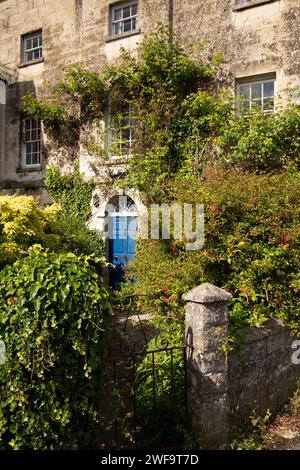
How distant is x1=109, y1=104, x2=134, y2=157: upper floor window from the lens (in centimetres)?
1097

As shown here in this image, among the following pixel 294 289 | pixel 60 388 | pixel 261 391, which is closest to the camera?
pixel 60 388

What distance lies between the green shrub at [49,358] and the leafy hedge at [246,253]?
2.16 metres

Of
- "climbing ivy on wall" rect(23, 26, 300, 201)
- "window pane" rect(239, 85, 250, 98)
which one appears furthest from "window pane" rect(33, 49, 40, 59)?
"window pane" rect(239, 85, 250, 98)

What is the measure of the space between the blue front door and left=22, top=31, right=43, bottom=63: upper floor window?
6.67 meters

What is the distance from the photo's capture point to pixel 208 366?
396cm

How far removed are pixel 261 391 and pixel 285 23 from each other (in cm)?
850

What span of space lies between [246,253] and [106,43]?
9.08 metres

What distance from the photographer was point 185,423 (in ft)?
13.1

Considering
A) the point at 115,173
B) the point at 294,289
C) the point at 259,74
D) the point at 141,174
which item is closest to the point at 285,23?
the point at 259,74

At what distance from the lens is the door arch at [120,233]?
36.4 ft

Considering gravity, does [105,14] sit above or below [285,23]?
above

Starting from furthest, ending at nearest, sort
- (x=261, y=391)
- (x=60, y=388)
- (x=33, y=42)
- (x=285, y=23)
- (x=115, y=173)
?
(x=33, y=42) → (x=115, y=173) → (x=285, y=23) → (x=261, y=391) → (x=60, y=388)
